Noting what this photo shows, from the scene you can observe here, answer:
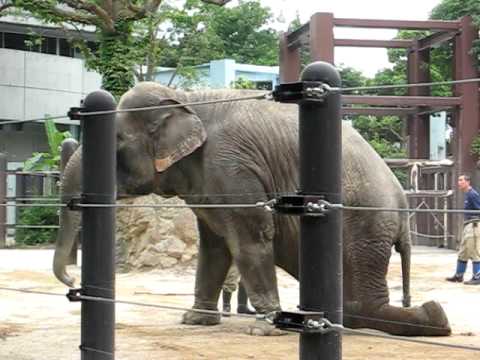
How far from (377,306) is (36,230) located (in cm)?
1270

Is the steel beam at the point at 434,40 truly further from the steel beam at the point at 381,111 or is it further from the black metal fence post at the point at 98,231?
the black metal fence post at the point at 98,231

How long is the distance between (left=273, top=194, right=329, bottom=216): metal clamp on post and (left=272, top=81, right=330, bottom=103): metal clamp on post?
246 millimetres

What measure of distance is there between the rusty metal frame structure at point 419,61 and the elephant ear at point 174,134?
380 inches

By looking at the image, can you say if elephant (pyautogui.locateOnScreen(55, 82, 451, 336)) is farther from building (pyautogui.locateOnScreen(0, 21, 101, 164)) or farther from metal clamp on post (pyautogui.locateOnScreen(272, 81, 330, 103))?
building (pyautogui.locateOnScreen(0, 21, 101, 164))

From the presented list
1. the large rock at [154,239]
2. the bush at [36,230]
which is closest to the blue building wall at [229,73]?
the bush at [36,230]

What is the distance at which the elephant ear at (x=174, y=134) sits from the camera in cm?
561

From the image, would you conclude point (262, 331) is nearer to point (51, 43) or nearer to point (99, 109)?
point (99, 109)

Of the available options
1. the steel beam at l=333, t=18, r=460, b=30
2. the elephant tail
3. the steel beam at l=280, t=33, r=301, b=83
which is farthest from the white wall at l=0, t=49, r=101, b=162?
the elephant tail

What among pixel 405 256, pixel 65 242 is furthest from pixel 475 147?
pixel 65 242

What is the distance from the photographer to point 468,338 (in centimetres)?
530

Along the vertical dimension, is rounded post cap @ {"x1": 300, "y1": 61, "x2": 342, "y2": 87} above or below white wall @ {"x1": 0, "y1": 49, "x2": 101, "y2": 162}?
below

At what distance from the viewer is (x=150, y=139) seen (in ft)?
18.7

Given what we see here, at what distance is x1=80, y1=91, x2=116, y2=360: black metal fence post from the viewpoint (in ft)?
11.0

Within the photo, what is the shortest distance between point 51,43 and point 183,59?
273 inches
